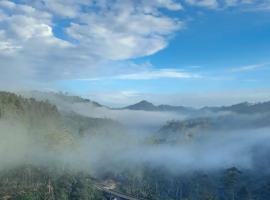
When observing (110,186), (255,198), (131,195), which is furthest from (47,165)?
(255,198)

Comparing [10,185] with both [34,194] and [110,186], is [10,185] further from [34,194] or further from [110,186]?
[110,186]

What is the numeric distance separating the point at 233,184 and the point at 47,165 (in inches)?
3521

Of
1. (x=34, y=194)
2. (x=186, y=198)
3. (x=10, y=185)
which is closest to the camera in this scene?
(x=34, y=194)

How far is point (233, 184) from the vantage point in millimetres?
191000

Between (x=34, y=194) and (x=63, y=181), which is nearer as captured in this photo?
(x=34, y=194)

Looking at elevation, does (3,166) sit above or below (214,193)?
→ above

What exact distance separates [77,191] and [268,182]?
95296mm

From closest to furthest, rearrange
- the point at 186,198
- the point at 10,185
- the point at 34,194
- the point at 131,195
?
the point at 34,194 < the point at 10,185 < the point at 131,195 < the point at 186,198

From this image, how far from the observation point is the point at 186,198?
18988 cm

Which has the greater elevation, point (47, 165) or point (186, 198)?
point (47, 165)

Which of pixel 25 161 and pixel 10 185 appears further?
pixel 25 161

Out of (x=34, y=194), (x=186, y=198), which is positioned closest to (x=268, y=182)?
(x=186, y=198)

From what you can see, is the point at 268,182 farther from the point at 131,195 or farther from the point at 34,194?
the point at 34,194

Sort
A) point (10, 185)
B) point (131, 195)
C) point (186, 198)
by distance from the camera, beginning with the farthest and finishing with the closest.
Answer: point (186, 198) < point (131, 195) < point (10, 185)
